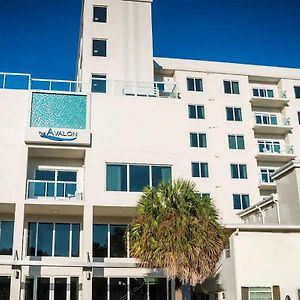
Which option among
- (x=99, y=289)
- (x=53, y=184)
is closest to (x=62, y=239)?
(x=53, y=184)

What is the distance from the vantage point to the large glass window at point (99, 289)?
81.4ft

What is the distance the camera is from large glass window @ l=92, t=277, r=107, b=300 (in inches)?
976

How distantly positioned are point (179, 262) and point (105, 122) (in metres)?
10.2

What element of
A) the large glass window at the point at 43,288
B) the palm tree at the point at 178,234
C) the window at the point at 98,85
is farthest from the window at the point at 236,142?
the large glass window at the point at 43,288

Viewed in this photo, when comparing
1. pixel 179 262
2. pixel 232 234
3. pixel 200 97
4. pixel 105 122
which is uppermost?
pixel 200 97

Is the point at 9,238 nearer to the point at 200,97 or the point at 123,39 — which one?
the point at 123,39

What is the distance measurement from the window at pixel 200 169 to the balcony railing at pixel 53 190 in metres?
13.4

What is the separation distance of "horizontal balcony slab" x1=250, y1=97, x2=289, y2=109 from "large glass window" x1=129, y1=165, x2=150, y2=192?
61.8ft

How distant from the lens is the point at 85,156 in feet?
82.9

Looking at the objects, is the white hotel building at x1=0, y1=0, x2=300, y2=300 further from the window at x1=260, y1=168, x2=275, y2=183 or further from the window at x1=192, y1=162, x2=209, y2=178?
the window at x1=260, y1=168, x2=275, y2=183

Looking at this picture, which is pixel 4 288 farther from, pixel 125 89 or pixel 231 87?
pixel 231 87

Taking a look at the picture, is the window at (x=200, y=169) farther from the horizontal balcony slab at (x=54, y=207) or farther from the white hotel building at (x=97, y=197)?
the horizontal balcony slab at (x=54, y=207)

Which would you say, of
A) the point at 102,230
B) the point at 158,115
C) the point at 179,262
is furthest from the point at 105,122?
the point at 179,262

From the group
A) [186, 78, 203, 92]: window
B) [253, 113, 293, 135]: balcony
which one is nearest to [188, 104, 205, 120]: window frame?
[186, 78, 203, 92]: window
